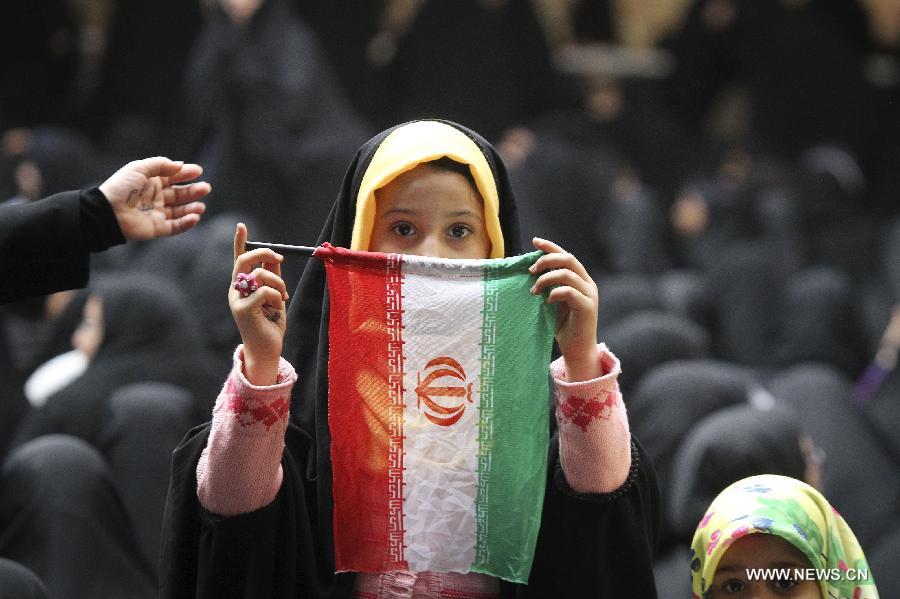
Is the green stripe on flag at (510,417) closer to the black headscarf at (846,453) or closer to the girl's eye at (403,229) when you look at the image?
the girl's eye at (403,229)

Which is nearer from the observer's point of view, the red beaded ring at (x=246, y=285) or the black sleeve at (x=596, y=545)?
the red beaded ring at (x=246, y=285)

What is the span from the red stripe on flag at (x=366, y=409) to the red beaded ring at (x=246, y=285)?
8.1 inches

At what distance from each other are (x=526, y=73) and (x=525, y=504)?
7.28 m

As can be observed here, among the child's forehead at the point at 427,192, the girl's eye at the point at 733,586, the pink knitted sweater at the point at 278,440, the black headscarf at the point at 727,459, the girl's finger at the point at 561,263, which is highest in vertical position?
the child's forehead at the point at 427,192

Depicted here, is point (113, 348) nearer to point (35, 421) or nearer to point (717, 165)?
point (35, 421)

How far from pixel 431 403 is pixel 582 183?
18.9 ft

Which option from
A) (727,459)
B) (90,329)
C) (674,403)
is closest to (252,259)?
(727,459)

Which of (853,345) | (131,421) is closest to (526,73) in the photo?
(853,345)

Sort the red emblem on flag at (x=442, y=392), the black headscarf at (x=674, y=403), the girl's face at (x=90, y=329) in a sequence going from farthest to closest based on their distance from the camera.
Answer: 1. the girl's face at (x=90, y=329)
2. the black headscarf at (x=674, y=403)
3. the red emblem on flag at (x=442, y=392)

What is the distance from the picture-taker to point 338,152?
7.28 metres

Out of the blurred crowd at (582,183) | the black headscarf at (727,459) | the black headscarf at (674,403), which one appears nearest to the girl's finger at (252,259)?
the blurred crowd at (582,183)

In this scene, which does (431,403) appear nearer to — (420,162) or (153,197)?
(420,162)

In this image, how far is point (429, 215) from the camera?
260 cm

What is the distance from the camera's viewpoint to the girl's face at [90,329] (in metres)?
5.13
